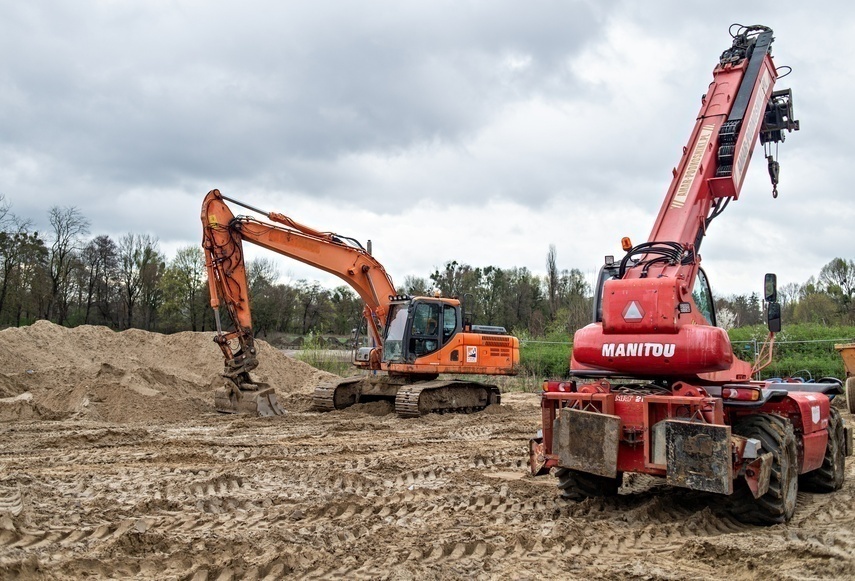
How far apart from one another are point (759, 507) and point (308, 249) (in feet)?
36.5

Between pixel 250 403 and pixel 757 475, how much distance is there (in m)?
10.6

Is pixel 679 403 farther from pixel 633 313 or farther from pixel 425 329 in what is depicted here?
pixel 425 329

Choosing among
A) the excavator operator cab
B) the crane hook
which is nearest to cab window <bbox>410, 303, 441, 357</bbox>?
the excavator operator cab

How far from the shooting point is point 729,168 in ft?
26.0

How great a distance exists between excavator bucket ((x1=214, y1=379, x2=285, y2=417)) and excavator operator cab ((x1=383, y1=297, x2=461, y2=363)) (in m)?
2.47

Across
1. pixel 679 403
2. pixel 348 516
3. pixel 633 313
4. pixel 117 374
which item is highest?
pixel 633 313

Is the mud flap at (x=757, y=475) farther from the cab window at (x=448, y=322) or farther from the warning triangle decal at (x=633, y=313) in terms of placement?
the cab window at (x=448, y=322)

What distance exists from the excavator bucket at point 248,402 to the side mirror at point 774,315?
996 cm

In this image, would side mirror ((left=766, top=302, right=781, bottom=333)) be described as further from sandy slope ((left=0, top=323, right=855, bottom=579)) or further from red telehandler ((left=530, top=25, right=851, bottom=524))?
sandy slope ((left=0, top=323, right=855, bottom=579))

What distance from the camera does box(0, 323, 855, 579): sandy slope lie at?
4855 mm

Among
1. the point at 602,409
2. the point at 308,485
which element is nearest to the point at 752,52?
the point at 602,409

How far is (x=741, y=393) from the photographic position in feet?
19.4

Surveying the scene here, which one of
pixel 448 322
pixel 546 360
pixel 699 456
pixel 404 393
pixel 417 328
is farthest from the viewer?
pixel 546 360

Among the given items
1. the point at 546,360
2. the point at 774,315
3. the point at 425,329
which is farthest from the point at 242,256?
the point at 546,360
